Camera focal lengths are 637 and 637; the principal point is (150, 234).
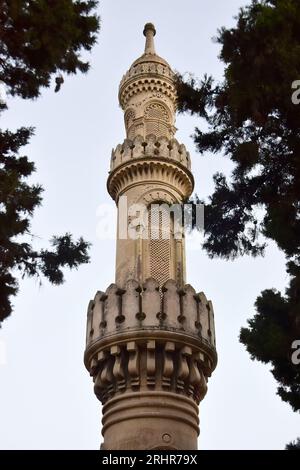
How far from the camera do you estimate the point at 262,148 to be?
9.29m

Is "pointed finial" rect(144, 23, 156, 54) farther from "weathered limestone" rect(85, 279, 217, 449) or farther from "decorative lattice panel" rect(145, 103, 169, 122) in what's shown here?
"weathered limestone" rect(85, 279, 217, 449)

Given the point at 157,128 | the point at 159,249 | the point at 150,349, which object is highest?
the point at 157,128

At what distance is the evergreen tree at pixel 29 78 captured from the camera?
342 inches

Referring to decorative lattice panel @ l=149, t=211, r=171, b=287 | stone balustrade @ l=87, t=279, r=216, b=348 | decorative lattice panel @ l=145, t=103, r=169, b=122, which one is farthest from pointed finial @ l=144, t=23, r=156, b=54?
stone balustrade @ l=87, t=279, r=216, b=348

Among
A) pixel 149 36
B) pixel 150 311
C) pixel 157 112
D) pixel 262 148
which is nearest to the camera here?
pixel 262 148

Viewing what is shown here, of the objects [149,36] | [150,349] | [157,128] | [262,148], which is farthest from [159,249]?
[149,36]

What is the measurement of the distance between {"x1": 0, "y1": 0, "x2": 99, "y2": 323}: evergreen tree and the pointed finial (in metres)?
11.2

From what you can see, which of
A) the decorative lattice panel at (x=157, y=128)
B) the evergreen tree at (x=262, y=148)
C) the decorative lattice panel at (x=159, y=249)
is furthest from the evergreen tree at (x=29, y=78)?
the decorative lattice panel at (x=157, y=128)

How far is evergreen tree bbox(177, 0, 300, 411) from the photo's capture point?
8.45 meters

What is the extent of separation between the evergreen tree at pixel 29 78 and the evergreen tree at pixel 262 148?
1.86 meters

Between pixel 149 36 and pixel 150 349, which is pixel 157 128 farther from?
pixel 150 349

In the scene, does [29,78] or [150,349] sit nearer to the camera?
[29,78]

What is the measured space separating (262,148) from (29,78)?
3.63 meters
